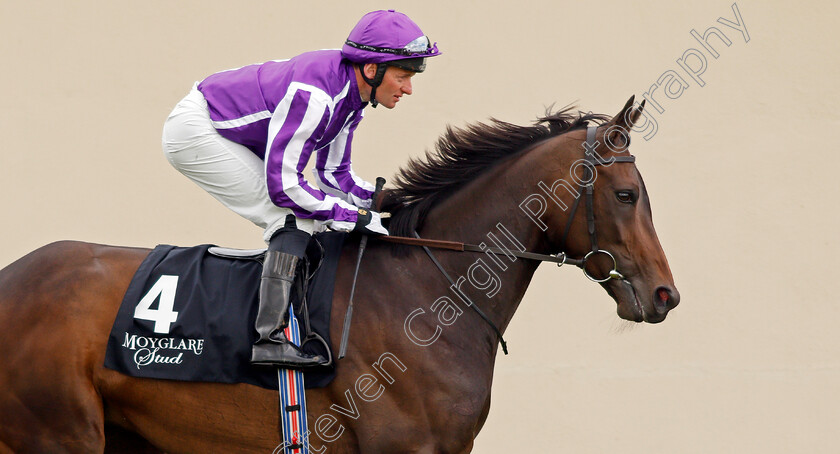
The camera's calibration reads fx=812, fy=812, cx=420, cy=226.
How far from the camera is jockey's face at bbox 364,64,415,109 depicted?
3656 mm

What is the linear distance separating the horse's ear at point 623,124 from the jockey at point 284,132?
34.1 inches

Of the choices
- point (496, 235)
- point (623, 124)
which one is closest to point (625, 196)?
point (623, 124)

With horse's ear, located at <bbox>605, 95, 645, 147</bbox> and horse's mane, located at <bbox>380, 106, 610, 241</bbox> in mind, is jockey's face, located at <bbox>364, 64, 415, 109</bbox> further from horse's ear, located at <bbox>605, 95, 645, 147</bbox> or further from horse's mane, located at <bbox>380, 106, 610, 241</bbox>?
horse's ear, located at <bbox>605, 95, 645, 147</bbox>

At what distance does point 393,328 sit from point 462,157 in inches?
34.6

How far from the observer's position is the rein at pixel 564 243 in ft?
11.6

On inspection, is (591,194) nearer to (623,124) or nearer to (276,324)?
(623,124)

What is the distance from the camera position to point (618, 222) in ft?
11.6

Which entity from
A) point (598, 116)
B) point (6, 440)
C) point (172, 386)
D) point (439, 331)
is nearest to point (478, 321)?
point (439, 331)

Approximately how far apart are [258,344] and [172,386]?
1.56 feet

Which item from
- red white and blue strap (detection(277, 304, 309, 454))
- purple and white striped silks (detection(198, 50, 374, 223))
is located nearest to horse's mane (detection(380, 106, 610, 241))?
purple and white striped silks (detection(198, 50, 374, 223))

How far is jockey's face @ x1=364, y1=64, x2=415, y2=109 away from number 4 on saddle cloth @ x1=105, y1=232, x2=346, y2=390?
2.44 ft

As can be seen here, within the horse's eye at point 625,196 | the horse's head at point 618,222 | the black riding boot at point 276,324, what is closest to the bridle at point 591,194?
the horse's head at point 618,222

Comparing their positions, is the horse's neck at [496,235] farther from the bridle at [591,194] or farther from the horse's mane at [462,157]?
the bridle at [591,194]

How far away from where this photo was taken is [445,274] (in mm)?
3695
